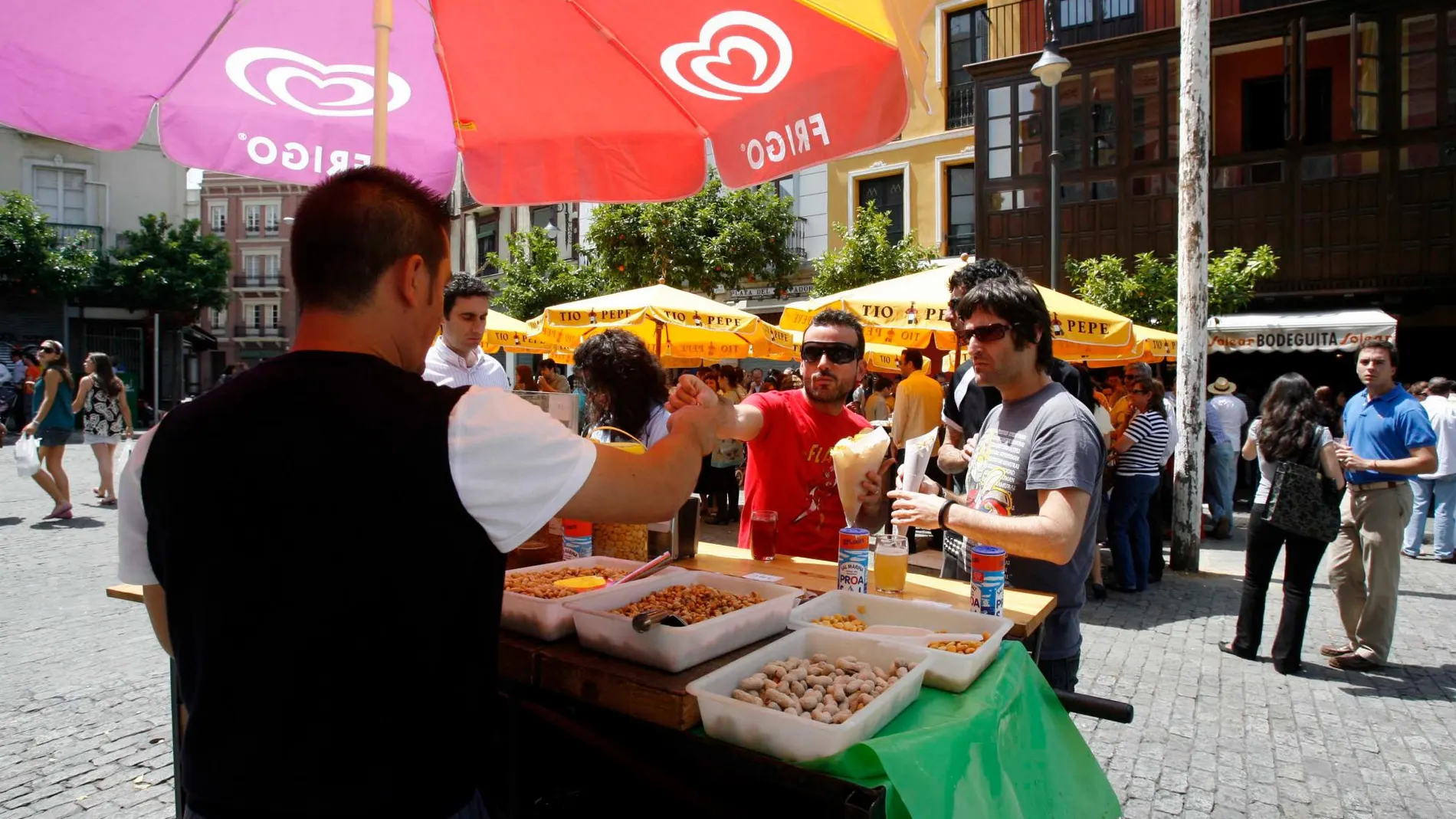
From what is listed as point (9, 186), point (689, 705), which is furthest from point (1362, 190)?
point (9, 186)

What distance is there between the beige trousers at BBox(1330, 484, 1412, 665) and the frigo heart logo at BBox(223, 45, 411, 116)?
5.72m

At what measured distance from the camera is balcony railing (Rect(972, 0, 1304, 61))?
1669 centimetres

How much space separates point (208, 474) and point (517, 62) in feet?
8.50

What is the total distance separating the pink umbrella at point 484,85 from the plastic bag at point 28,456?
767 centimetres

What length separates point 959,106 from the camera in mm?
20641

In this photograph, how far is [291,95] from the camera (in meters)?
3.38

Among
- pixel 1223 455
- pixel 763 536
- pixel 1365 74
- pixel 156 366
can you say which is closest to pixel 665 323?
pixel 763 536

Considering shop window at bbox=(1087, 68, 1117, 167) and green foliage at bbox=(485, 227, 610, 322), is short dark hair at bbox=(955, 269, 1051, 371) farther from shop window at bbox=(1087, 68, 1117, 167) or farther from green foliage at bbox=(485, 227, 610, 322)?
green foliage at bbox=(485, 227, 610, 322)

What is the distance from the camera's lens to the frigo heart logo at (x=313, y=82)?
3203mm

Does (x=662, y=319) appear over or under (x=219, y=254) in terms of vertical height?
under

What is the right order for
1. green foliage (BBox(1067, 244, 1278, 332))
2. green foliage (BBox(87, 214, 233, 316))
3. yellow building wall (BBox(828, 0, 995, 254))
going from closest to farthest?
1. green foliage (BBox(1067, 244, 1278, 332))
2. yellow building wall (BBox(828, 0, 995, 254))
3. green foliage (BBox(87, 214, 233, 316))

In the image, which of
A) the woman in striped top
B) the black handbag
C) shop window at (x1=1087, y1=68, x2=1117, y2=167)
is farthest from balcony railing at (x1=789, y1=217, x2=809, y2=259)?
the black handbag

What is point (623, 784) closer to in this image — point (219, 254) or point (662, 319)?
point (662, 319)

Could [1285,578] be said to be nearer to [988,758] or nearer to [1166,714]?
[1166,714]
